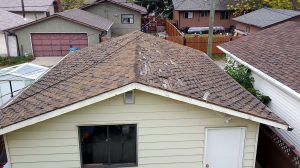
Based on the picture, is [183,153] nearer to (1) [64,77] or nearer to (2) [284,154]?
(2) [284,154]

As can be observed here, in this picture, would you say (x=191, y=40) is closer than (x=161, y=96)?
No

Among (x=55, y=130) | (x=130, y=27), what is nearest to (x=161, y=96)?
(x=55, y=130)

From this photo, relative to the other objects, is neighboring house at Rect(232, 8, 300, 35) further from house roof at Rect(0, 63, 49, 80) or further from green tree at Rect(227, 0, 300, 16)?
house roof at Rect(0, 63, 49, 80)

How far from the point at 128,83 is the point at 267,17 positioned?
1009 inches

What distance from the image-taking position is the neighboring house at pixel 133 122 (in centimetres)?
712

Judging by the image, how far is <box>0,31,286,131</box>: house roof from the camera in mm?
7113

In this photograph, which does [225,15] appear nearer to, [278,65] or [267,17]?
[267,17]

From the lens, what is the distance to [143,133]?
7828mm

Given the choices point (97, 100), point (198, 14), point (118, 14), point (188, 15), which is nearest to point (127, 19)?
point (118, 14)

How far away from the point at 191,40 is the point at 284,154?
1992 cm

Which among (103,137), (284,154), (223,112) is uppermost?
(223,112)

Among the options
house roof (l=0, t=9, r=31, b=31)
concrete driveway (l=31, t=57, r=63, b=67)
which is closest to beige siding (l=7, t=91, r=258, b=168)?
concrete driveway (l=31, t=57, r=63, b=67)

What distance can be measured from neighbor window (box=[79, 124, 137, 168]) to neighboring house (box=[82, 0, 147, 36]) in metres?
29.3

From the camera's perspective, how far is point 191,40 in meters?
27.6
